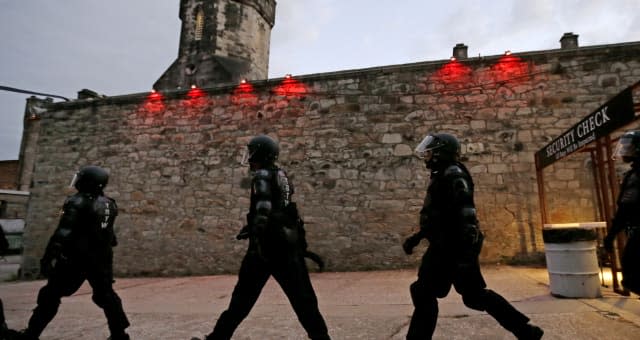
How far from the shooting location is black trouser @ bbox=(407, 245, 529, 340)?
240 centimetres

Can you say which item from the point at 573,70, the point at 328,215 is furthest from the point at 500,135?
the point at 328,215

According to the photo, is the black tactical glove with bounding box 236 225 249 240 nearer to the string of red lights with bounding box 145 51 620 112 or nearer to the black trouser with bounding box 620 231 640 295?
the black trouser with bounding box 620 231 640 295

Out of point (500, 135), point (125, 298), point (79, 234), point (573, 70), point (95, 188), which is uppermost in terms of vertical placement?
point (573, 70)

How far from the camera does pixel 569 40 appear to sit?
8688 millimetres

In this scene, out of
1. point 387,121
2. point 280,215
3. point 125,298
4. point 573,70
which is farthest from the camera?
point 387,121

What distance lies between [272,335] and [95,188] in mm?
2159

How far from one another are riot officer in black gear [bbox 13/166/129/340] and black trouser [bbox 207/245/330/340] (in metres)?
1.12

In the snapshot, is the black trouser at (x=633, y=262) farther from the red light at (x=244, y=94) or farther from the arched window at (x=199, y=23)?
the arched window at (x=199, y=23)

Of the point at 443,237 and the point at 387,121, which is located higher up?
the point at 387,121

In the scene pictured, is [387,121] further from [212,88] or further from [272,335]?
[272,335]

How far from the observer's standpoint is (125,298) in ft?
18.9

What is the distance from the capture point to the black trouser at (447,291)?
2.40 metres

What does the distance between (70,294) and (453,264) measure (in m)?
3.13

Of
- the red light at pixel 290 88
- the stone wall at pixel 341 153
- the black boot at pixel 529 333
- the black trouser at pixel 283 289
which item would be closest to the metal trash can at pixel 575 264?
the black boot at pixel 529 333
